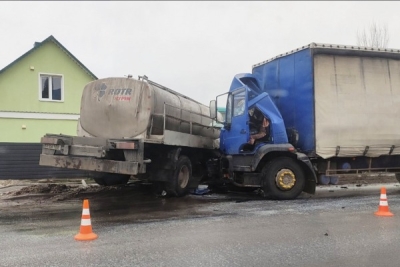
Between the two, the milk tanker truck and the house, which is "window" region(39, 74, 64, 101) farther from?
the milk tanker truck

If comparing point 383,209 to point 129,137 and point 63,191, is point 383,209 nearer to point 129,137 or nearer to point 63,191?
point 129,137

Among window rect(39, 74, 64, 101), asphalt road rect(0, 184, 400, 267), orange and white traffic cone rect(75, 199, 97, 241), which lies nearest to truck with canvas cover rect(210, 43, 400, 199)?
asphalt road rect(0, 184, 400, 267)

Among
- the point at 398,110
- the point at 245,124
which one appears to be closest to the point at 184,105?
the point at 245,124

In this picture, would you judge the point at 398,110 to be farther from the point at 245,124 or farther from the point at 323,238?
the point at 323,238

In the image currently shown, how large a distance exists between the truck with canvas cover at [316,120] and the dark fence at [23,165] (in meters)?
8.27

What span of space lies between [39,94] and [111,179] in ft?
29.3

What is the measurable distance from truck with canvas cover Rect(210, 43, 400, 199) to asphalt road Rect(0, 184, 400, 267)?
0.88 m

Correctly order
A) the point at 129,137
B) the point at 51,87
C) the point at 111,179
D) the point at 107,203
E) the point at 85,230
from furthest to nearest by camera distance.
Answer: the point at 51,87 < the point at 111,179 < the point at 107,203 < the point at 129,137 < the point at 85,230

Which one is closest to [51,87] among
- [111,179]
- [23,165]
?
[23,165]

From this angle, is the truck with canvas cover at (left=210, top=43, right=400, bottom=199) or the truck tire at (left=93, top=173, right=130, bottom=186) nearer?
the truck with canvas cover at (left=210, top=43, right=400, bottom=199)

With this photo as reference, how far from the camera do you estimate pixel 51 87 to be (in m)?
19.4

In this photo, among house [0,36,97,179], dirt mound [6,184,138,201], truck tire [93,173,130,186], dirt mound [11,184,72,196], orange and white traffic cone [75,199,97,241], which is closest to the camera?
orange and white traffic cone [75,199,97,241]

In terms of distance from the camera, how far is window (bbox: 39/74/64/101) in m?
19.2

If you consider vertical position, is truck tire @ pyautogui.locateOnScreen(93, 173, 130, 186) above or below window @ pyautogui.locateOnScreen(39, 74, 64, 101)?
below
